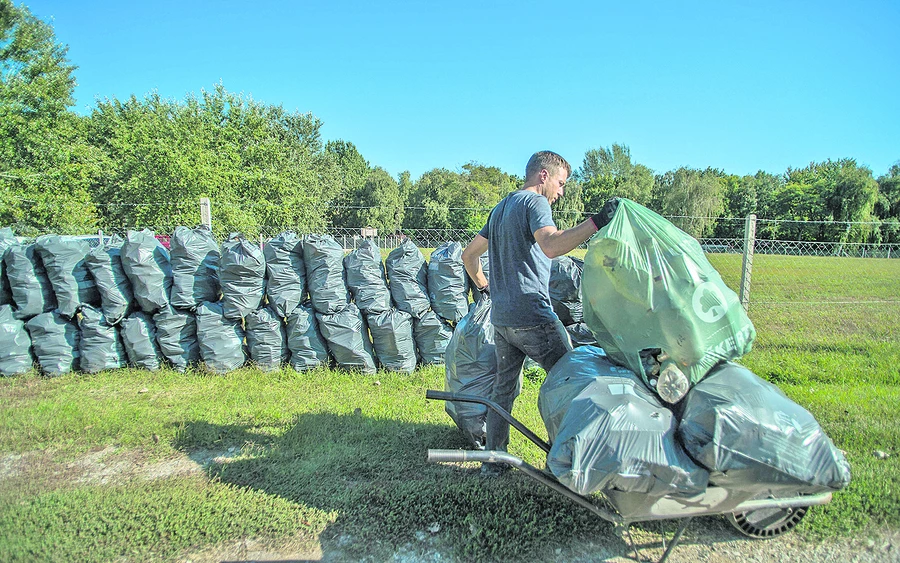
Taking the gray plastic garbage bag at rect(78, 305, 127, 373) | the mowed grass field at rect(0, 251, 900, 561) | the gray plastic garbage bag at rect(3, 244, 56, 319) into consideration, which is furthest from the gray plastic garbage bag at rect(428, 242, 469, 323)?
the gray plastic garbage bag at rect(3, 244, 56, 319)

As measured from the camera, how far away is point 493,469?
3.12m

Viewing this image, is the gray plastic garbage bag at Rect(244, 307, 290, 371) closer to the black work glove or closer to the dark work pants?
the dark work pants

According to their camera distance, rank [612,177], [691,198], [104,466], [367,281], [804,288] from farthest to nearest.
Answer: [612,177]
[691,198]
[804,288]
[367,281]
[104,466]

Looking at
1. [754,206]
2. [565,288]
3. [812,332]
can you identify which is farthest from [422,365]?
[754,206]

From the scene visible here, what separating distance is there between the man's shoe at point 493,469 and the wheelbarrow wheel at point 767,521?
1.25m

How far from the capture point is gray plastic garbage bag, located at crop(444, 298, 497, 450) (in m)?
3.30

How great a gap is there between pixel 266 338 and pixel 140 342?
1.29 metres

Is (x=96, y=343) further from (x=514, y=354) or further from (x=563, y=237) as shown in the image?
(x=563, y=237)

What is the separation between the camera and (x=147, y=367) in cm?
510

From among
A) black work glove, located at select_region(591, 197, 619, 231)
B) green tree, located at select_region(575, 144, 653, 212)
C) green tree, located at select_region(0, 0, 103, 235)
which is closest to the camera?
black work glove, located at select_region(591, 197, 619, 231)

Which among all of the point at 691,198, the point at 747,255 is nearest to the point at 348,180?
the point at 691,198

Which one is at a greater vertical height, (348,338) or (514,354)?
(514,354)

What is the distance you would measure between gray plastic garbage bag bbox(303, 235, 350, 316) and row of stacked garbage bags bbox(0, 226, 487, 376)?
0.01 metres

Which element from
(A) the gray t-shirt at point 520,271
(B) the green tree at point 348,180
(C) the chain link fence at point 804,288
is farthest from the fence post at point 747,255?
(B) the green tree at point 348,180
